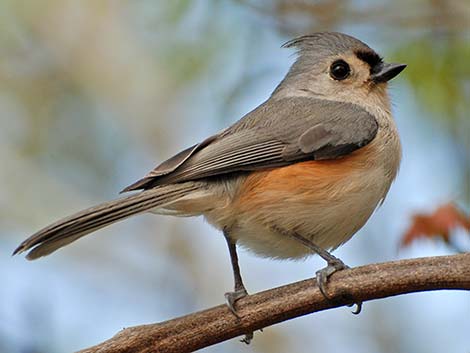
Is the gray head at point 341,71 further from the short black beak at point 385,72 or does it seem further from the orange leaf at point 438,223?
the orange leaf at point 438,223

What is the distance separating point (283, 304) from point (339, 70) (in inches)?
72.9

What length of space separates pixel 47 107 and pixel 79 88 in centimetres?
30

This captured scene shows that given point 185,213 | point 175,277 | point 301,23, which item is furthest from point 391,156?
point 175,277

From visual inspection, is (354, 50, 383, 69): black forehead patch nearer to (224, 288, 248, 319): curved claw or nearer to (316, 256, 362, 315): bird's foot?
(316, 256, 362, 315): bird's foot

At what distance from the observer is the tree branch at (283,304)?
2961mm

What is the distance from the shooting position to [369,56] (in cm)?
461

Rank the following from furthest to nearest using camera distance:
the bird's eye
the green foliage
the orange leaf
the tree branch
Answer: the green foliage
the bird's eye
the orange leaf
the tree branch

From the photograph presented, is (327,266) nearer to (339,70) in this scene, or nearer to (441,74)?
(339,70)

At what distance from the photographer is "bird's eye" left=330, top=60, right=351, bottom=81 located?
15.2 feet

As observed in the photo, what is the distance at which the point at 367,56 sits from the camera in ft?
15.1

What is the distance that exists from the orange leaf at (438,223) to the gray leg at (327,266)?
0.69 meters

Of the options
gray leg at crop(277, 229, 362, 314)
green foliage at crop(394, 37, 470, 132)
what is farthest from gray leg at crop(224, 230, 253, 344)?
green foliage at crop(394, 37, 470, 132)

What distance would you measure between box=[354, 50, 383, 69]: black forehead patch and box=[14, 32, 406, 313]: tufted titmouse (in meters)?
0.38

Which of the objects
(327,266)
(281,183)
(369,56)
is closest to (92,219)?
(281,183)
